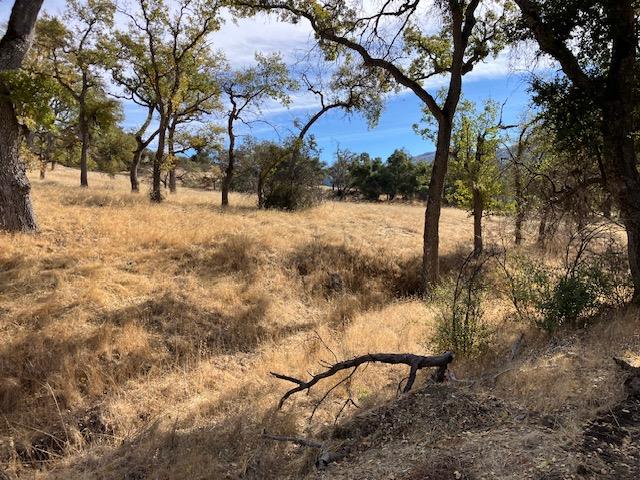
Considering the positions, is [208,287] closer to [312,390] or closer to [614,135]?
[312,390]

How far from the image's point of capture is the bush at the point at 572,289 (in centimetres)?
710

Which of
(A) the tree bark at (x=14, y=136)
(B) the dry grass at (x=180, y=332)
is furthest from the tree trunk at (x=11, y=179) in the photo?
(B) the dry grass at (x=180, y=332)

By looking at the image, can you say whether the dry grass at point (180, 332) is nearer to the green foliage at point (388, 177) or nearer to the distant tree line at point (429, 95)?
the distant tree line at point (429, 95)

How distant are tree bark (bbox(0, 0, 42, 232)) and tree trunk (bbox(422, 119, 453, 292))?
976cm

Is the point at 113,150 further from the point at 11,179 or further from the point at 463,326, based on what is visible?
the point at 463,326

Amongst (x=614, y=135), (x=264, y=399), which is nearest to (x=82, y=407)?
(x=264, y=399)

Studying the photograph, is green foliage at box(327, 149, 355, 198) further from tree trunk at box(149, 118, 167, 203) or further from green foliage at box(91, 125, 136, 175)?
tree trunk at box(149, 118, 167, 203)

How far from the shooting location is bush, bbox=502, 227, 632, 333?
7.10m

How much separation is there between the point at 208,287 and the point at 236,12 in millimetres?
7621

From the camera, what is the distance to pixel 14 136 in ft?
33.3

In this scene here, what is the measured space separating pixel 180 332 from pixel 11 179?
217 inches

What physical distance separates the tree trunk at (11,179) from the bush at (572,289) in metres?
10.4

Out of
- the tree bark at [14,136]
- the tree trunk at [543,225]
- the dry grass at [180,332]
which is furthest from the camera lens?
the tree bark at [14,136]

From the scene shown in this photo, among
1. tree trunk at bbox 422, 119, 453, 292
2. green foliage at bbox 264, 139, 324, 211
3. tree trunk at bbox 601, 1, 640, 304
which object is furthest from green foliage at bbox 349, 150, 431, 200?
tree trunk at bbox 601, 1, 640, 304
